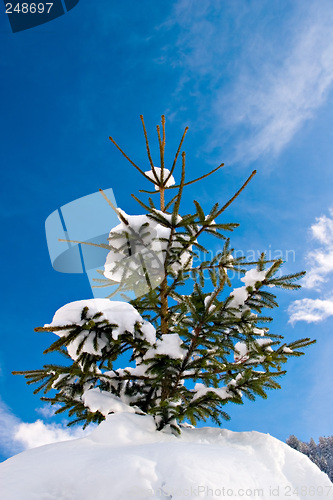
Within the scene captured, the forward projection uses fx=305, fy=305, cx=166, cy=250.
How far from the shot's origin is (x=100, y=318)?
180 inches

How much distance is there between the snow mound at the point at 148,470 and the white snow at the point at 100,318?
45.9 inches

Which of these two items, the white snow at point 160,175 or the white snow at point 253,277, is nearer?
the white snow at point 253,277

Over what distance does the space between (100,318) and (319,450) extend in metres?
76.1

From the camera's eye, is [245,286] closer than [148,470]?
No

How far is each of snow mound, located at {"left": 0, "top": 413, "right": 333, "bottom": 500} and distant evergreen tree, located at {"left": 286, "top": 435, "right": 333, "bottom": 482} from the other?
190ft

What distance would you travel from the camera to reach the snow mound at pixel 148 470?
289 cm

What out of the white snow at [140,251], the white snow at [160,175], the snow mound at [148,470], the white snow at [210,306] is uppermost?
the white snow at [160,175]

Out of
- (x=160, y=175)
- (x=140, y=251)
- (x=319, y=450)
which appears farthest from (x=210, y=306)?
(x=319, y=450)

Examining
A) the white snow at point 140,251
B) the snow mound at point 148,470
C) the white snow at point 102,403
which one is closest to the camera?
the snow mound at point 148,470

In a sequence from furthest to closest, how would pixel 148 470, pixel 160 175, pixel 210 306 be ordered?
1. pixel 160 175
2. pixel 210 306
3. pixel 148 470

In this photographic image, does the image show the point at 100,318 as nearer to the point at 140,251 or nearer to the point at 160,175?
the point at 140,251

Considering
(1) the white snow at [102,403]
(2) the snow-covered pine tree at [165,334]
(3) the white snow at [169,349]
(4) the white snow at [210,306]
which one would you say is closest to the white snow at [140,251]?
(2) the snow-covered pine tree at [165,334]

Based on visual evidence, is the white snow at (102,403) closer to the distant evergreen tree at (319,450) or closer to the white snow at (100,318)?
the white snow at (100,318)

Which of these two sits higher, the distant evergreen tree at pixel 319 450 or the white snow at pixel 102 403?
the white snow at pixel 102 403
